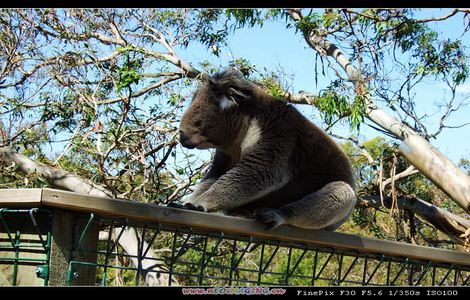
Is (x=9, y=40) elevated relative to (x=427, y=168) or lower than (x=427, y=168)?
elevated

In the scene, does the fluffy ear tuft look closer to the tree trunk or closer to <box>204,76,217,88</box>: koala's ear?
<box>204,76,217,88</box>: koala's ear

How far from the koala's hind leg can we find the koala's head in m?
0.74

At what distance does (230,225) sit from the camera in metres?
2.62

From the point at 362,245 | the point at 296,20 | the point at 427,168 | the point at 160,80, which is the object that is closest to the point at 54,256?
the point at 362,245

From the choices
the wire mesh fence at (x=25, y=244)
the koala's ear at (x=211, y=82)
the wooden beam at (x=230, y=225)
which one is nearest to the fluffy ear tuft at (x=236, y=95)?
the koala's ear at (x=211, y=82)

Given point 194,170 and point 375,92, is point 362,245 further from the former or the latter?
point 375,92

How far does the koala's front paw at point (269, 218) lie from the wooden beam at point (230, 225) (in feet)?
0.12

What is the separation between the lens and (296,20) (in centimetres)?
988

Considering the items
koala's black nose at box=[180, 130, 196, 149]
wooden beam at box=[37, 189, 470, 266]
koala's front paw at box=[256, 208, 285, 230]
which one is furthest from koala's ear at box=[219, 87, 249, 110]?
wooden beam at box=[37, 189, 470, 266]

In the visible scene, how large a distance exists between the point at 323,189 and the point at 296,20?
21.3 feet

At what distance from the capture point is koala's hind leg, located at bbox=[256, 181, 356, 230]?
348 centimetres

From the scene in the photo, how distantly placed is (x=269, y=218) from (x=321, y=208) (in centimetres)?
78

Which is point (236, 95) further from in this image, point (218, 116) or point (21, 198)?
point (21, 198)
